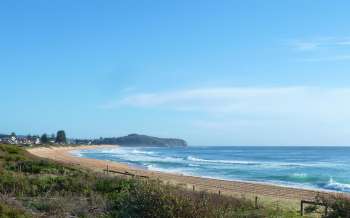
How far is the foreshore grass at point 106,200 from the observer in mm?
8352

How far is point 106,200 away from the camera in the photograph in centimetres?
1288

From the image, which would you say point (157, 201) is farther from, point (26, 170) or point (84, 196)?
point (26, 170)

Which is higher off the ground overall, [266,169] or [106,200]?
[106,200]

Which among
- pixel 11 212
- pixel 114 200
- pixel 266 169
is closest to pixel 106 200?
pixel 114 200

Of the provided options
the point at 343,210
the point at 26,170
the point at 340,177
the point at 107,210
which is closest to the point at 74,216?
the point at 107,210

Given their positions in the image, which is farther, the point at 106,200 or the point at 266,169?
the point at 266,169

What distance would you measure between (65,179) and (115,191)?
2.24 m

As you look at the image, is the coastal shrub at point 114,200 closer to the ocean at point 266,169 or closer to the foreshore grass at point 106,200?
the foreshore grass at point 106,200

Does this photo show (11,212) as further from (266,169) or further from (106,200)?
(266,169)

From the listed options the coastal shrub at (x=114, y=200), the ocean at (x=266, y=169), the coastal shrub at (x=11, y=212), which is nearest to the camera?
the coastal shrub at (x=114, y=200)

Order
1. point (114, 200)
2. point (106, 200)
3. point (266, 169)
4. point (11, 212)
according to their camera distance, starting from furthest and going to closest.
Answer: point (266, 169)
point (106, 200)
point (114, 200)
point (11, 212)

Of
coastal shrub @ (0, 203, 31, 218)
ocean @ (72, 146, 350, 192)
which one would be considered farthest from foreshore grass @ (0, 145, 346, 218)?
ocean @ (72, 146, 350, 192)

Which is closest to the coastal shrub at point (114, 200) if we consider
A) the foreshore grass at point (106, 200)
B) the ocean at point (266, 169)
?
the foreshore grass at point (106, 200)

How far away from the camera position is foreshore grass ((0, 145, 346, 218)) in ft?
27.4
